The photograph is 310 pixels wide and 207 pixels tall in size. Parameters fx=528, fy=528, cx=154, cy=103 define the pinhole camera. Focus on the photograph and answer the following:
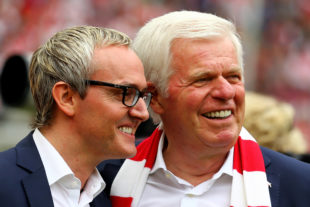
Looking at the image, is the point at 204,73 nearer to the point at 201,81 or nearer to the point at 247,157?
the point at 201,81

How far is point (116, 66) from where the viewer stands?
9.09 feet

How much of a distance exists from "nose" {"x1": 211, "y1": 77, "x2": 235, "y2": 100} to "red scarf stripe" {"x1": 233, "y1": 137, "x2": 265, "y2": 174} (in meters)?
0.40

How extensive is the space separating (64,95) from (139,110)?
41 centimetres

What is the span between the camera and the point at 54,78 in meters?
2.75

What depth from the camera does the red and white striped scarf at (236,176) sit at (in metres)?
2.93

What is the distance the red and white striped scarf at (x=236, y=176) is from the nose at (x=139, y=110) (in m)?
0.48

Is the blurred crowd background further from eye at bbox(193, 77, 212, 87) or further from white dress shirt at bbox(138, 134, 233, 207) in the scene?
eye at bbox(193, 77, 212, 87)

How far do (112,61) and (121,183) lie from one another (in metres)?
0.87

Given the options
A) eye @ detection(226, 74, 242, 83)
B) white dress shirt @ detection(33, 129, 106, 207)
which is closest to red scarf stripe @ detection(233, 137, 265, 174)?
eye @ detection(226, 74, 242, 83)

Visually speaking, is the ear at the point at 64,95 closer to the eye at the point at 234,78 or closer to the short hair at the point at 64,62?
the short hair at the point at 64,62

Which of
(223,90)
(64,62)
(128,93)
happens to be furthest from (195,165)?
(64,62)

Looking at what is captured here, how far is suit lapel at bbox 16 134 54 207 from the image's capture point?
8.38 feet

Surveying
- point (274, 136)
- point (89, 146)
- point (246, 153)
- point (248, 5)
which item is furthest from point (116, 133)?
point (248, 5)

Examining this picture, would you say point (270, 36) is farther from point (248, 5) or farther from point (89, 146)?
point (89, 146)
